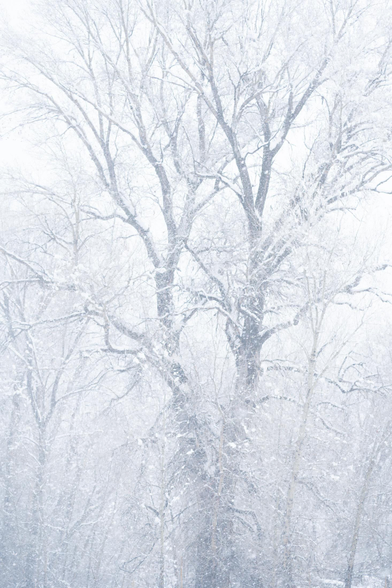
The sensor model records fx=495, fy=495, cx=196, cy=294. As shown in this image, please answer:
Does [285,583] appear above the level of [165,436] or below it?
below

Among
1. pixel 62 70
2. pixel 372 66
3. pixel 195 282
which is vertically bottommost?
pixel 195 282

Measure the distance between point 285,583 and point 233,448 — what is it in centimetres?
225

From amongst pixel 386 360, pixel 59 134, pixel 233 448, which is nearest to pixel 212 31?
pixel 59 134

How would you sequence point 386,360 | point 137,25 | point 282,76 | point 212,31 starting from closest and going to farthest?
point 212,31, point 282,76, point 137,25, point 386,360

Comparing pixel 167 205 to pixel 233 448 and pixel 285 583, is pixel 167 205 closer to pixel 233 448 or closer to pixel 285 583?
pixel 233 448

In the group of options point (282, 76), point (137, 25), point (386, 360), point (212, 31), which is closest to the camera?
point (212, 31)

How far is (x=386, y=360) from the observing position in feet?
65.0

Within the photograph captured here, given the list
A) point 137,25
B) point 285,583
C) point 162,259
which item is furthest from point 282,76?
point 285,583

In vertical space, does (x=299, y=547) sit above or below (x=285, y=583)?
above

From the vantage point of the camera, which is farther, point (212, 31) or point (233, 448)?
point (233, 448)

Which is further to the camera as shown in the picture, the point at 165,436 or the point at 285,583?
the point at 165,436

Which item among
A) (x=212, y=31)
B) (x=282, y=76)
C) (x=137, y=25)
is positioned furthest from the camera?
(x=137, y=25)

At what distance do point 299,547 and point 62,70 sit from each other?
30.8 ft

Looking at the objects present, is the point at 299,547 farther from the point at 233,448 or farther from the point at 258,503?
the point at 233,448
